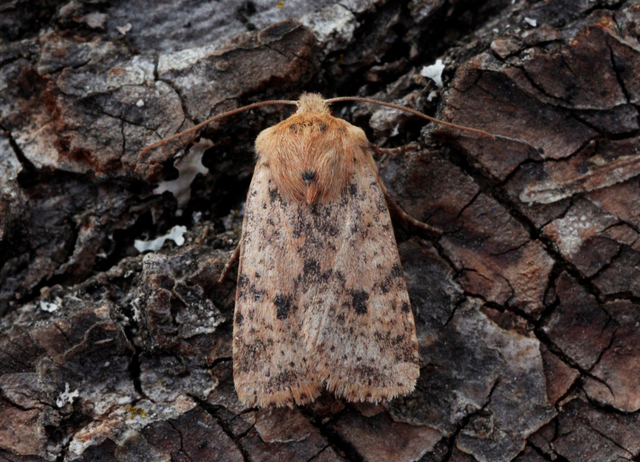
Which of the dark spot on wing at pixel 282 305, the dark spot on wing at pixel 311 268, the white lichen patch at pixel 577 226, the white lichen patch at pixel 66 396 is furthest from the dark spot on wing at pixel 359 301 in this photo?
the white lichen patch at pixel 66 396

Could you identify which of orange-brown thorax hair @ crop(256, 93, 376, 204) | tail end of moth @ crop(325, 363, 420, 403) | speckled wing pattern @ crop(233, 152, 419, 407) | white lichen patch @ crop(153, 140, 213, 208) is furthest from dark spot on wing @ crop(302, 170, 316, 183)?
tail end of moth @ crop(325, 363, 420, 403)

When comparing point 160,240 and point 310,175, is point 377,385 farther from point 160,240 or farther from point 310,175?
point 160,240

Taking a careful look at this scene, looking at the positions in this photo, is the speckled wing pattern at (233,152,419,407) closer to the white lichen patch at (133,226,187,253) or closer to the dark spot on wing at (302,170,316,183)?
the dark spot on wing at (302,170,316,183)

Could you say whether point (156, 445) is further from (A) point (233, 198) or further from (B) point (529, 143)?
(B) point (529, 143)

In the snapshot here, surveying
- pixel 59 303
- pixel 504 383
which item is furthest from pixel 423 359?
pixel 59 303

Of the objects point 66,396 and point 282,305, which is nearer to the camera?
point 66,396

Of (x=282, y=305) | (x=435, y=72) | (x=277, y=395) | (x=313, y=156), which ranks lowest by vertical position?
(x=277, y=395)

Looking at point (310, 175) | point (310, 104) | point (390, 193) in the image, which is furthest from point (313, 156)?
point (390, 193)
